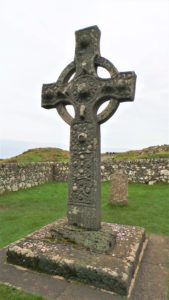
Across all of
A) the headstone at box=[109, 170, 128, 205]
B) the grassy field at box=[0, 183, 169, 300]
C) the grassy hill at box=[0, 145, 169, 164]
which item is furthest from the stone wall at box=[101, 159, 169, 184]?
the headstone at box=[109, 170, 128, 205]

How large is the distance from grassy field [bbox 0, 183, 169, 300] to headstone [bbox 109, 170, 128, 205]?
25 centimetres

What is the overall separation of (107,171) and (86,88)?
11.2 metres

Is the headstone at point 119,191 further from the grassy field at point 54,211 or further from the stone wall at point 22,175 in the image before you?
the stone wall at point 22,175

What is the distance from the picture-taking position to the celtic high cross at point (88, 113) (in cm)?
405

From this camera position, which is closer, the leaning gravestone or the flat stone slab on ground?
the flat stone slab on ground

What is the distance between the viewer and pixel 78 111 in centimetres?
432

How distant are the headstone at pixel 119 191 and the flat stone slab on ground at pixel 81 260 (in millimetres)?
4437

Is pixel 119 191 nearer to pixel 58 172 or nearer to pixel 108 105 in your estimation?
pixel 108 105

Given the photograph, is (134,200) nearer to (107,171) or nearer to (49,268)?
(107,171)

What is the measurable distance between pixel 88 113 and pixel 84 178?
118 centimetres

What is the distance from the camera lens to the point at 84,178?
4172mm

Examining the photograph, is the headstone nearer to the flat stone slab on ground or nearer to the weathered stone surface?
the flat stone slab on ground

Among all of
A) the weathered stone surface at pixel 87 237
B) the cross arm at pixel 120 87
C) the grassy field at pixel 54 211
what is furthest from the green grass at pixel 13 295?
the cross arm at pixel 120 87

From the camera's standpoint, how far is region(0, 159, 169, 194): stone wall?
473 inches
